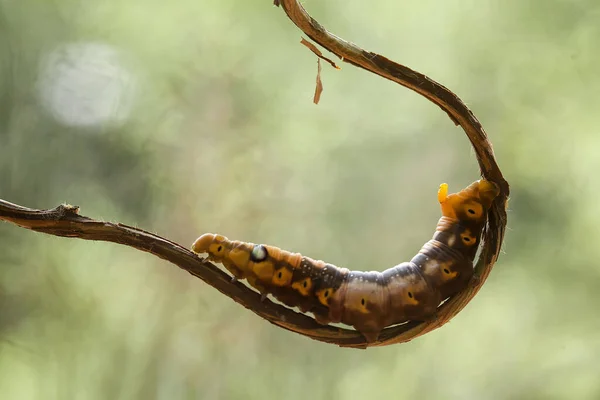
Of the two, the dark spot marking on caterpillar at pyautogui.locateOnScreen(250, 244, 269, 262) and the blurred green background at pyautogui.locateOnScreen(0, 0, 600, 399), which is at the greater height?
the blurred green background at pyautogui.locateOnScreen(0, 0, 600, 399)

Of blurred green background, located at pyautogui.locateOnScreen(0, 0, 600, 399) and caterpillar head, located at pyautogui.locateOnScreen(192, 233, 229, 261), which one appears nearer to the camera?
caterpillar head, located at pyautogui.locateOnScreen(192, 233, 229, 261)

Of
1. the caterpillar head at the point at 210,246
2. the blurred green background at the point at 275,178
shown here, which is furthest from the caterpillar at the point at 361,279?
the blurred green background at the point at 275,178

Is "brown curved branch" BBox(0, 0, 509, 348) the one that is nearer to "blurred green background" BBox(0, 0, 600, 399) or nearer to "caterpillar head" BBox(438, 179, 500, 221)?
"caterpillar head" BBox(438, 179, 500, 221)

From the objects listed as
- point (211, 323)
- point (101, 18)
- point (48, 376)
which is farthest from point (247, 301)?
point (101, 18)

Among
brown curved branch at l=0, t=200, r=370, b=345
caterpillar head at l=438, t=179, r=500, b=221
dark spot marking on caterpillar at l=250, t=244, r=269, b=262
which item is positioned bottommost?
brown curved branch at l=0, t=200, r=370, b=345

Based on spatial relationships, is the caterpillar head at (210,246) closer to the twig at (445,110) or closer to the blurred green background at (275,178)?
the twig at (445,110)

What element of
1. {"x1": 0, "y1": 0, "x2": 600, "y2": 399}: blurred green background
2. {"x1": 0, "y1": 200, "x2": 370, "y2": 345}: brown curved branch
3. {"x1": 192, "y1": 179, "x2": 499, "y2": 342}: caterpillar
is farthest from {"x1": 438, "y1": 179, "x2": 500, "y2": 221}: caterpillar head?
{"x1": 0, "y1": 0, "x2": 600, "y2": 399}: blurred green background
